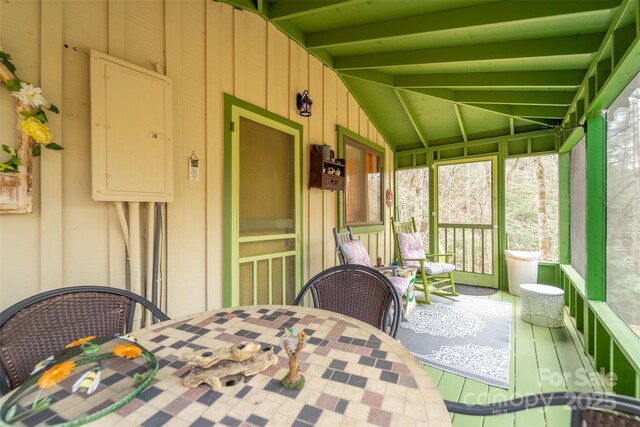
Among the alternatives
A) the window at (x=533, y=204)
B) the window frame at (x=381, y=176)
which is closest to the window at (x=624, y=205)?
the window at (x=533, y=204)

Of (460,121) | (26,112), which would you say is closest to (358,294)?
(26,112)

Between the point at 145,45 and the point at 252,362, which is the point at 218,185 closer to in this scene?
the point at 145,45

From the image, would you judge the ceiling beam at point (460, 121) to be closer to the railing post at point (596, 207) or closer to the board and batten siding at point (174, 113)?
the railing post at point (596, 207)

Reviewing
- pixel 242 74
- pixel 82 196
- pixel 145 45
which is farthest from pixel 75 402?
pixel 242 74

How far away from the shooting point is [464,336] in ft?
8.86

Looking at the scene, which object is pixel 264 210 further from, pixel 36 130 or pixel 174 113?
pixel 36 130

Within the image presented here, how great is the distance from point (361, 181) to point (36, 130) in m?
3.38

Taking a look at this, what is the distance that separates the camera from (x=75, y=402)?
2.16ft

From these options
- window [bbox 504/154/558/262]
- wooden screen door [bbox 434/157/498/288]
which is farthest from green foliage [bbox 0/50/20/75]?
window [bbox 504/154/558/262]

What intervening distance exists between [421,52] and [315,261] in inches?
91.8

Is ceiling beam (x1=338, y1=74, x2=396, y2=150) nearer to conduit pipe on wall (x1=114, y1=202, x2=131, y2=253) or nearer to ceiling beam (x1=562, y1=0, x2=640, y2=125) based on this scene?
ceiling beam (x1=562, y1=0, x2=640, y2=125)

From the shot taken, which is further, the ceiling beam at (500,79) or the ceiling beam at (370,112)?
the ceiling beam at (370,112)

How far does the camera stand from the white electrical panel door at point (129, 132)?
4.75ft

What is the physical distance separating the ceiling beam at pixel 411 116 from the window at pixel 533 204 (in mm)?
1293
